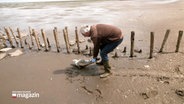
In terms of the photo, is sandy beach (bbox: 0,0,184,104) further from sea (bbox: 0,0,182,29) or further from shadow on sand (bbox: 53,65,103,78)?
sea (bbox: 0,0,182,29)

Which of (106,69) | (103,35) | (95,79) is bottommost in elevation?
(95,79)

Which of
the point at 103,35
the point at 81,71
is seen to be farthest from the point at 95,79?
the point at 103,35

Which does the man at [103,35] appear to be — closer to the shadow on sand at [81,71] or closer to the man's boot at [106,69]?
the man's boot at [106,69]

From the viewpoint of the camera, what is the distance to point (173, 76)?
21.7ft

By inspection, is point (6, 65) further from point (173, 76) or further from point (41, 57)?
point (173, 76)

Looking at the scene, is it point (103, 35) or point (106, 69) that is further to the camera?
point (106, 69)

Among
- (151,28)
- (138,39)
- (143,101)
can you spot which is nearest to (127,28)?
(151,28)

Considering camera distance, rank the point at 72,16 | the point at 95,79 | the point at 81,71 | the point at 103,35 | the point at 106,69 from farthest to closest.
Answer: the point at 72,16 → the point at 81,71 → the point at 106,69 → the point at 95,79 → the point at 103,35

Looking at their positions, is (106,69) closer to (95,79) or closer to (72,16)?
(95,79)

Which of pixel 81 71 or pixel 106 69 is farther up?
pixel 106 69

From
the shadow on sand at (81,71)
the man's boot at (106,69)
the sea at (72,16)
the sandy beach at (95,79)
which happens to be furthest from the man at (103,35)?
the sea at (72,16)

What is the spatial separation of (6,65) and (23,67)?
39.6 inches

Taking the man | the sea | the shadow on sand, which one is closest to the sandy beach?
the shadow on sand

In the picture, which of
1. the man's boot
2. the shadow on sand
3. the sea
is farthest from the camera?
the sea
